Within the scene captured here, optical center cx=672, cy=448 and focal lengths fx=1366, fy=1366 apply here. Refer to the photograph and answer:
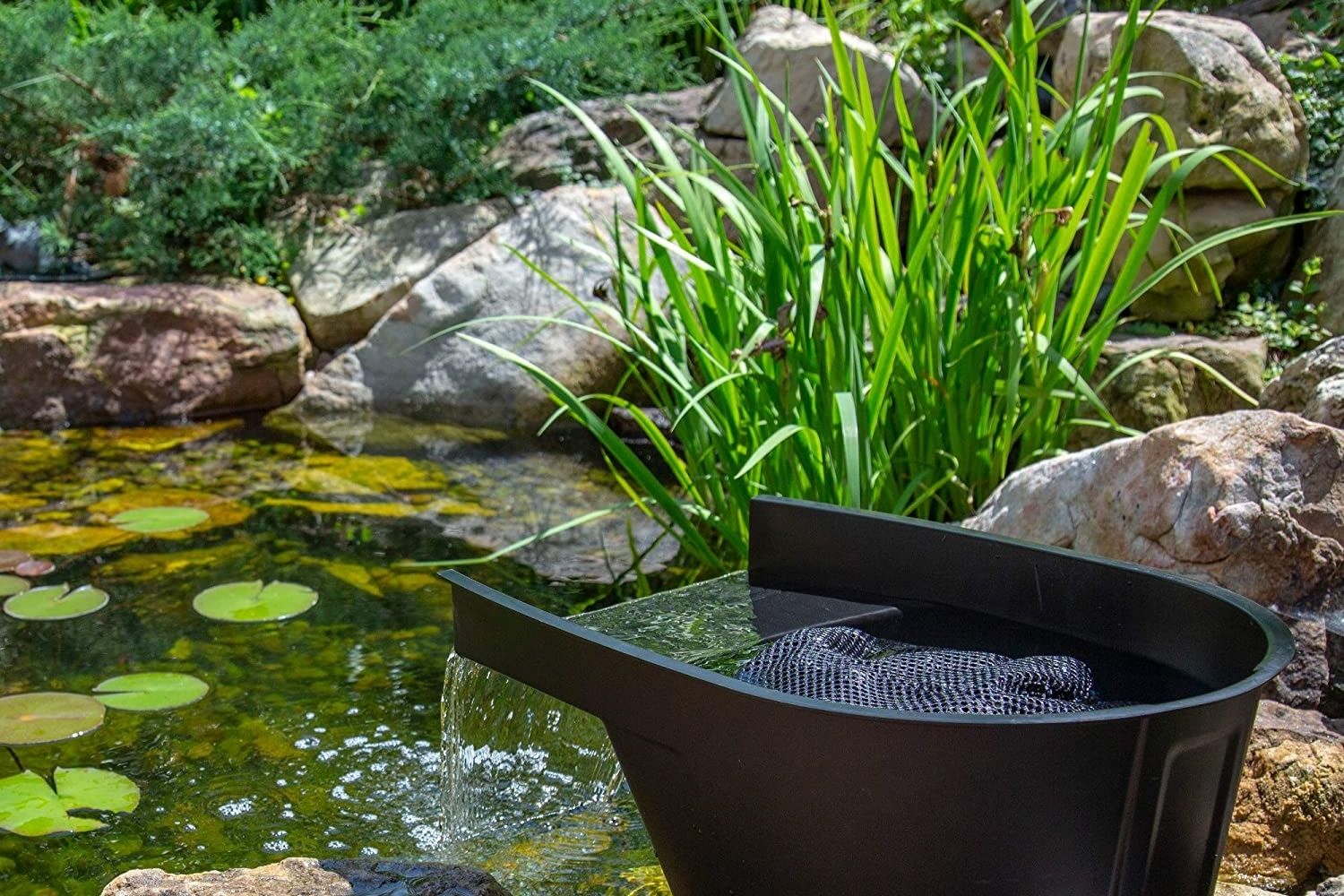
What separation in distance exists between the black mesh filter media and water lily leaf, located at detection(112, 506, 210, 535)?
230 cm

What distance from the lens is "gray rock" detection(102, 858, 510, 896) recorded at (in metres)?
1.47

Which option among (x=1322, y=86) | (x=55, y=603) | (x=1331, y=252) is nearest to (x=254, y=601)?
(x=55, y=603)

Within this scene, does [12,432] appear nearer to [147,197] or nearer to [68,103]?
[147,197]

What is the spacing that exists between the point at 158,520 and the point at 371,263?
162 cm

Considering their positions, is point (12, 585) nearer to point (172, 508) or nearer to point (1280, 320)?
point (172, 508)

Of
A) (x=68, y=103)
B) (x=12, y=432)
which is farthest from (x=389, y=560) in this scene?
(x=68, y=103)

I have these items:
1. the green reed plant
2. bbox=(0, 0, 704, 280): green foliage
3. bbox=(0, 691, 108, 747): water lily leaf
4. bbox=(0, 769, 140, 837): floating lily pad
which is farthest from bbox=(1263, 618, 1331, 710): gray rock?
bbox=(0, 0, 704, 280): green foliage

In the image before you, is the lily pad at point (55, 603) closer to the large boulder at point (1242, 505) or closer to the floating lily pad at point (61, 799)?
the floating lily pad at point (61, 799)

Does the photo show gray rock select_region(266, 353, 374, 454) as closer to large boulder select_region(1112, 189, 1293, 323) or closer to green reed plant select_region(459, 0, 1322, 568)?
green reed plant select_region(459, 0, 1322, 568)

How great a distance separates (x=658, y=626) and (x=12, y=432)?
130 inches

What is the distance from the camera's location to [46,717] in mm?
2379

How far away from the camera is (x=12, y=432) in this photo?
14.1 feet

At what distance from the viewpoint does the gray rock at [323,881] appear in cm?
147

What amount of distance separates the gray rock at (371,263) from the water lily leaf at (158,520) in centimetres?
134
